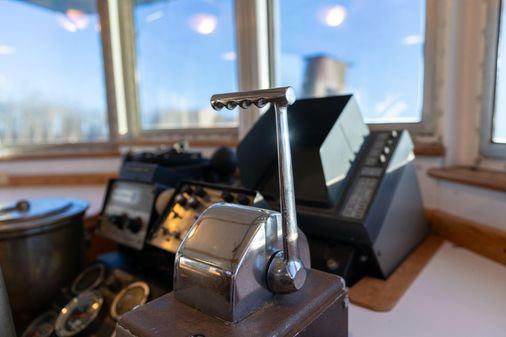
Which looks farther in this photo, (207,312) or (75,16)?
(75,16)

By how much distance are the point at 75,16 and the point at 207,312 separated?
2.03 metres

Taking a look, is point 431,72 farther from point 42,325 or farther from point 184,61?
point 42,325

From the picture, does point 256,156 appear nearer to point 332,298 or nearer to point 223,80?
point 332,298

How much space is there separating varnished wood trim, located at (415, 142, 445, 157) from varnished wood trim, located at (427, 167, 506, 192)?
0.05m

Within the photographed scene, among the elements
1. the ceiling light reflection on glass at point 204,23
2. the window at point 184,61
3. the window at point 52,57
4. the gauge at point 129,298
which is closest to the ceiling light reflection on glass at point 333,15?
the window at point 184,61

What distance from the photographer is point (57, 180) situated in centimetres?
194

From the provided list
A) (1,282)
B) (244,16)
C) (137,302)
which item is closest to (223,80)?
(244,16)

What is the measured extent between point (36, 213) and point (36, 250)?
0.10 metres

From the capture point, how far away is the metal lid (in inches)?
35.1

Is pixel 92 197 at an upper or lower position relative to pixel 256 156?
lower

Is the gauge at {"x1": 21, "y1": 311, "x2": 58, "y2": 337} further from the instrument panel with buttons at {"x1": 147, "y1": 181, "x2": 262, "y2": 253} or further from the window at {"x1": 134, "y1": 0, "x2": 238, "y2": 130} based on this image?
the window at {"x1": 134, "y1": 0, "x2": 238, "y2": 130}

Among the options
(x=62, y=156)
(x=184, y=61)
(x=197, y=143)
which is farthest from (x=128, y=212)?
(x=62, y=156)

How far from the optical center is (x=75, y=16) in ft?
6.25

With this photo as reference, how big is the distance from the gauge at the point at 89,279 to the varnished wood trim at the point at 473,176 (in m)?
0.99
